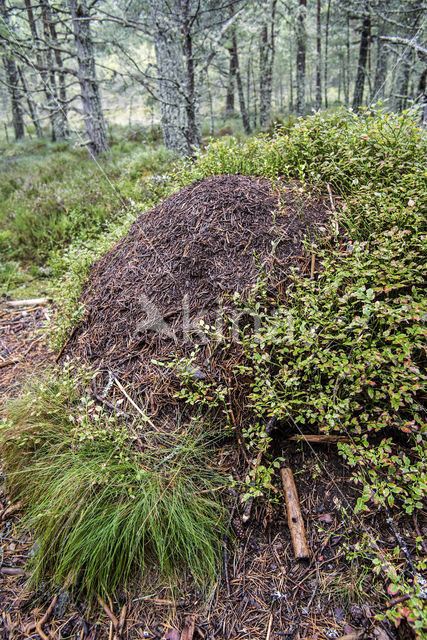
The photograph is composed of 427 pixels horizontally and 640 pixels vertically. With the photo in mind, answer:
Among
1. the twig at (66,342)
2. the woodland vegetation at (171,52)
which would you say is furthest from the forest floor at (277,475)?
the woodland vegetation at (171,52)

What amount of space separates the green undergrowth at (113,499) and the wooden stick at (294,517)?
45 cm

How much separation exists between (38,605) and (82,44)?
10.3 meters

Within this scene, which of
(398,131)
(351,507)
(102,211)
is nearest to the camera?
(351,507)

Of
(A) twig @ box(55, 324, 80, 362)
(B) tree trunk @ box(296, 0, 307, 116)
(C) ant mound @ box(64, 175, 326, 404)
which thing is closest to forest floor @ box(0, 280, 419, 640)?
(C) ant mound @ box(64, 175, 326, 404)

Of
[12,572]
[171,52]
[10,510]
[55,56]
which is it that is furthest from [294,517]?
[55,56]

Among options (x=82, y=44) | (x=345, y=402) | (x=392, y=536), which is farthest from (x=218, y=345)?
(x=82, y=44)

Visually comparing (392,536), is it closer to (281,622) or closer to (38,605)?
(281,622)

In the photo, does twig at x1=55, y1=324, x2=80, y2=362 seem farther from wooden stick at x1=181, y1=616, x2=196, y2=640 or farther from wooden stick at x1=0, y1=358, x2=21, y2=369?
wooden stick at x1=181, y1=616, x2=196, y2=640

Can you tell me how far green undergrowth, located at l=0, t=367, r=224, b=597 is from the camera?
2.05 m

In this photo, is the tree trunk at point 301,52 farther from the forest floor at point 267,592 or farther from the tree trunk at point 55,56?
the forest floor at point 267,592

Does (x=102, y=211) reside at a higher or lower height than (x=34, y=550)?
higher

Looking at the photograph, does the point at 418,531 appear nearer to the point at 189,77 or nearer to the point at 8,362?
the point at 8,362

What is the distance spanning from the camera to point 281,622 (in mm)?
1885

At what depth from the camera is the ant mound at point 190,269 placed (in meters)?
2.82
